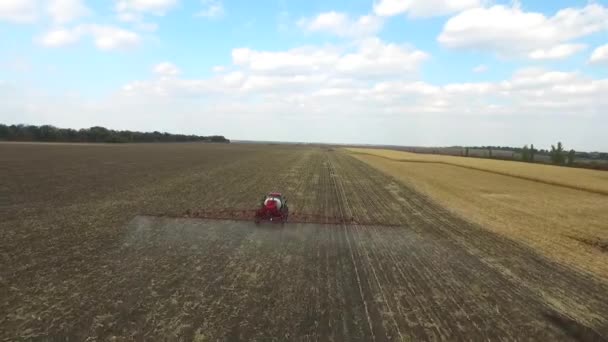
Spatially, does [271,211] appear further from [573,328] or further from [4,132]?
[4,132]

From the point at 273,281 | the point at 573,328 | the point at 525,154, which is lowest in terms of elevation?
the point at 573,328

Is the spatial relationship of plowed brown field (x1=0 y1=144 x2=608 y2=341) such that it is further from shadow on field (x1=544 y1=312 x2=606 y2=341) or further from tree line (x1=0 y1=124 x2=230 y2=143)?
tree line (x1=0 y1=124 x2=230 y2=143)

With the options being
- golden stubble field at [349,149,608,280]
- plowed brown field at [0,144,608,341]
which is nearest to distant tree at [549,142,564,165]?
golden stubble field at [349,149,608,280]

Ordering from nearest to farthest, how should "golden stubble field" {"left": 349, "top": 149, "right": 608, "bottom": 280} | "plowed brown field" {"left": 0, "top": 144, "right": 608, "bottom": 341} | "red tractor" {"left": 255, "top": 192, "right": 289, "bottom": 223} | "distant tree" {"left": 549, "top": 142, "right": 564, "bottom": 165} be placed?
1. "plowed brown field" {"left": 0, "top": 144, "right": 608, "bottom": 341}
2. "golden stubble field" {"left": 349, "top": 149, "right": 608, "bottom": 280}
3. "red tractor" {"left": 255, "top": 192, "right": 289, "bottom": 223}
4. "distant tree" {"left": 549, "top": 142, "right": 564, "bottom": 165}

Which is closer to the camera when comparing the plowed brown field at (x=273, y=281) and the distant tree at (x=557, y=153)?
the plowed brown field at (x=273, y=281)

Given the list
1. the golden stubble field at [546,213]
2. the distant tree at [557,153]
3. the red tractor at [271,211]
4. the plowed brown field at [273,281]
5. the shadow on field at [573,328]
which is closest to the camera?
the plowed brown field at [273,281]

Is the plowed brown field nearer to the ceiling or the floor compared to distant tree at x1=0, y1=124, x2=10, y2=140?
nearer to the floor

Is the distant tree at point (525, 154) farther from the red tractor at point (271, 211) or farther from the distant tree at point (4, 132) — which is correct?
the distant tree at point (4, 132)

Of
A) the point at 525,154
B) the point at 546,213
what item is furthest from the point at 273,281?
the point at 525,154

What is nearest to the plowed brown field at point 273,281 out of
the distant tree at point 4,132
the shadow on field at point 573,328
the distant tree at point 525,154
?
the shadow on field at point 573,328

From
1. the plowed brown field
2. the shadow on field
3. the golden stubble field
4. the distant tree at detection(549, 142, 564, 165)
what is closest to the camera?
the plowed brown field
